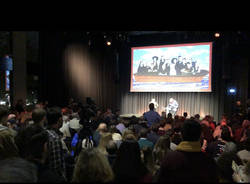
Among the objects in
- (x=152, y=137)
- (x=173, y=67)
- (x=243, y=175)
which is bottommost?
(x=243, y=175)

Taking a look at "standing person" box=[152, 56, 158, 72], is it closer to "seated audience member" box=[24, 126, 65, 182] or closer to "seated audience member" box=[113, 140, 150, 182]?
"seated audience member" box=[113, 140, 150, 182]

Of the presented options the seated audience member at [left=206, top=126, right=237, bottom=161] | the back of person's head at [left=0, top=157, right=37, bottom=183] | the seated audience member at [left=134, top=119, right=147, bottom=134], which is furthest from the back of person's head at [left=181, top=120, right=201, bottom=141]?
the seated audience member at [left=134, top=119, right=147, bottom=134]

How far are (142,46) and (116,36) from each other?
1.61 meters

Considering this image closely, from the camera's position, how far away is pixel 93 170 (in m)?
1.33

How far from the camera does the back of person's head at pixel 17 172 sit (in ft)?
3.85

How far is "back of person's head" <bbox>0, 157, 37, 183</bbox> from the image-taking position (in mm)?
1173

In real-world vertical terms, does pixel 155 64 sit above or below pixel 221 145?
above

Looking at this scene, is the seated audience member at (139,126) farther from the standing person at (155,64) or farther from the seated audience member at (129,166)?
the standing person at (155,64)

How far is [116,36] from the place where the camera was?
445 inches

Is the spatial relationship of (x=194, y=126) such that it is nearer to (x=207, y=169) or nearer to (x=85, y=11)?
(x=207, y=169)

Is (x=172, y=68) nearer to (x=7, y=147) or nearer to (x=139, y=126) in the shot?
(x=139, y=126)

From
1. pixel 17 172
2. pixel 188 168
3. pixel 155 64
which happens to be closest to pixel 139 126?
pixel 188 168

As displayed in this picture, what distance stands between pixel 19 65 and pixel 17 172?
29.7 feet

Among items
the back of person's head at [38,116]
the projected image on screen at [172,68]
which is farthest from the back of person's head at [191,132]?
the projected image on screen at [172,68]
